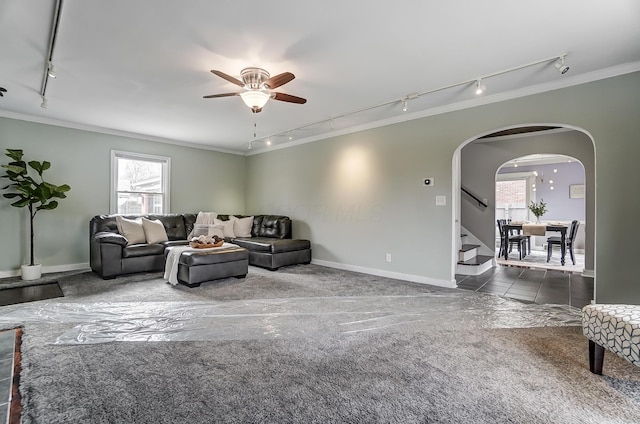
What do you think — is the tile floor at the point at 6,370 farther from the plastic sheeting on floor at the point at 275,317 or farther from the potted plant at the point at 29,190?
the potted plant at the point at 29,190

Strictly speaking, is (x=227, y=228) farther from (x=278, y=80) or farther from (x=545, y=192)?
(x=545, y=192)

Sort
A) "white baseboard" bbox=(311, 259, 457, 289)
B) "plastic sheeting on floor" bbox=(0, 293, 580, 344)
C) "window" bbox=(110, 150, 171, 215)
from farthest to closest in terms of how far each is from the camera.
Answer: "window" bbox=(110, 150, 171, 215) < "white baseboard" bbox=(311, 259, 457, 289) < "plastic sheeting on floor" bbox=(0, 293, 580, 344)

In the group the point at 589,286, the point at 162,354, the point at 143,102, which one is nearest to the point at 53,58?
the point at 143,102

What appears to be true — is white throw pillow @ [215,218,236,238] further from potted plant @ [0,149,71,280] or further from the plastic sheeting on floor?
the plastic sheeting on floor

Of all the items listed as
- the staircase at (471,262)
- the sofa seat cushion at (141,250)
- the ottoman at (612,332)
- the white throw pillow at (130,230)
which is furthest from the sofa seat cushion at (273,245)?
the ottoman at (612,332)

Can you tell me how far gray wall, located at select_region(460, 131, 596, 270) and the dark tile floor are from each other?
1.25 metres

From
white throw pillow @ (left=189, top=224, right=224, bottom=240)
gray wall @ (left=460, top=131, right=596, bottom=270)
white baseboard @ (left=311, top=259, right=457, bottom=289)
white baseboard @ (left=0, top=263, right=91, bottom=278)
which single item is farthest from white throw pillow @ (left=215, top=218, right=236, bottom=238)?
gray wall @ (left=460, top=131, right=596, bottom=270)

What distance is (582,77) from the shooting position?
130 inches

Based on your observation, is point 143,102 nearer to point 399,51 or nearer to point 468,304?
point 399,51

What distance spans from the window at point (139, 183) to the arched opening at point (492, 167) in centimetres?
583

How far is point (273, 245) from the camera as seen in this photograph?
538 centimetres

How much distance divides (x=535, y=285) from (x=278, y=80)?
4442 mm

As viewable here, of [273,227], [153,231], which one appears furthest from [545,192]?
[153,231]

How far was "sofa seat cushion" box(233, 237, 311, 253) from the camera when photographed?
540cm
